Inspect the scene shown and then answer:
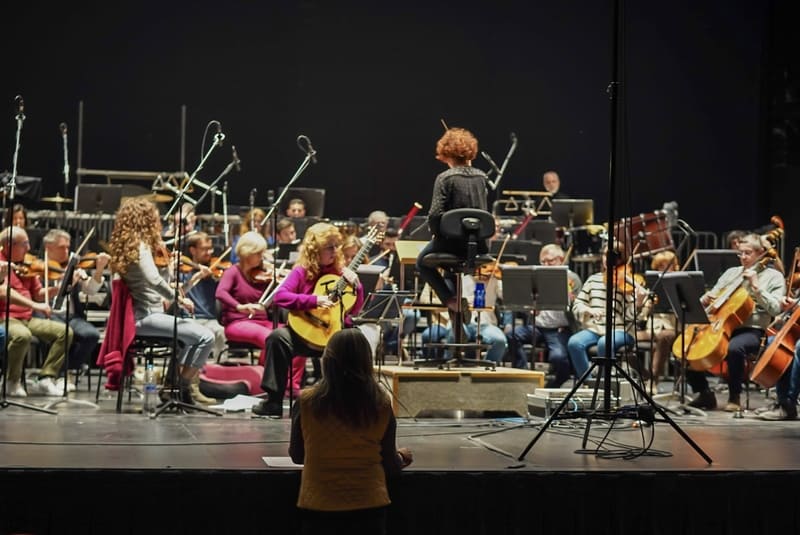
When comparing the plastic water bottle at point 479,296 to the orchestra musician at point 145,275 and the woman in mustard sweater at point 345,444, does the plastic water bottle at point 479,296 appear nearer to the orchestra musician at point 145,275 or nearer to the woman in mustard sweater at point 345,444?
the orchestra musician at point 145,275

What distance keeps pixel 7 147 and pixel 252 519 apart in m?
10.7

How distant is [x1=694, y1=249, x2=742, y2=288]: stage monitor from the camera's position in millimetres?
9398

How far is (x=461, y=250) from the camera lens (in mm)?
7176

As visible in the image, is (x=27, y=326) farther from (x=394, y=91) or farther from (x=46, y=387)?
(x=394, y=91)

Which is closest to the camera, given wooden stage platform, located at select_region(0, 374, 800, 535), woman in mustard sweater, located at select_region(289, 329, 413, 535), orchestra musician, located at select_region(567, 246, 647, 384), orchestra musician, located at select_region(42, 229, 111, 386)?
woman in mustard sweater, located at select_region(289, 329, 413, 535)

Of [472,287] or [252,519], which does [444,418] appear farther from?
[252,519]

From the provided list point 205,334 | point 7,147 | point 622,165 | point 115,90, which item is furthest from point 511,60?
point 205,334

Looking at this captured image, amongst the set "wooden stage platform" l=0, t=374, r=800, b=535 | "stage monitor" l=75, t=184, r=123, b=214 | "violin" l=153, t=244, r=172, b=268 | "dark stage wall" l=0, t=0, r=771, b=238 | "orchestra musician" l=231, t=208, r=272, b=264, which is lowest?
"wooden stage platform" l=0, t=374, r=800, b=535

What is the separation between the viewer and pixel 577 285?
9.79m

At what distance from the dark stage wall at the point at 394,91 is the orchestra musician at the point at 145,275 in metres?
6.71

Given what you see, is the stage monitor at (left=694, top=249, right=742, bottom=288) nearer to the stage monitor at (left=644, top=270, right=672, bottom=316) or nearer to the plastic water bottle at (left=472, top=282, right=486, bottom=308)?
the stage monitor at (left=644, top=270, right=672, bottom=316)

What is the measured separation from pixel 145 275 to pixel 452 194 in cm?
209

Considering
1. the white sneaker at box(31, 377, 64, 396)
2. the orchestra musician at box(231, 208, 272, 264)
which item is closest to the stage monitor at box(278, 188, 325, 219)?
the orchestra musician at box(231, 208, 272, 264)

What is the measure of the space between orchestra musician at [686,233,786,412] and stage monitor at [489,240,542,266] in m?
1.84
